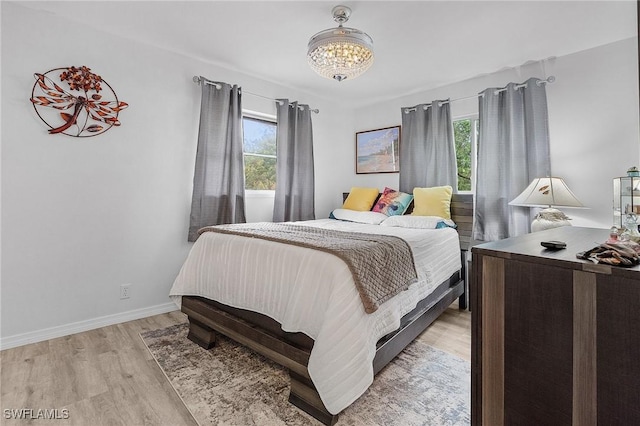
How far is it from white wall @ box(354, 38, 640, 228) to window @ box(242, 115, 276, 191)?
2641 mm

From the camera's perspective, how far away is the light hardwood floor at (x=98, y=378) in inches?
60.2

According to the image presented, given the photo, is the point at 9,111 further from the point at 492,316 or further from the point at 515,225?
the point at 515,225

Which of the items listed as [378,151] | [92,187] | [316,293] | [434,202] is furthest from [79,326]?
[378,151]

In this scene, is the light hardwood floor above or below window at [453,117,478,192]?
below

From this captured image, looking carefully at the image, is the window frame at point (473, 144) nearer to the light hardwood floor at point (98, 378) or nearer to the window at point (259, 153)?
the light hardwood floor at point (98, 378)

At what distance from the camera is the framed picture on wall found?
157 inches

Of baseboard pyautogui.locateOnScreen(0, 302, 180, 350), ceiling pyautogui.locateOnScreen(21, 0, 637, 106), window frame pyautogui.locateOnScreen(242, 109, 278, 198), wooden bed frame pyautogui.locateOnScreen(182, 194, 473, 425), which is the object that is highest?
ceiling pyautogui.locateOnScreen(21, 0, 637, 106)

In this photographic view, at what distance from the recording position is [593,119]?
8.73ft

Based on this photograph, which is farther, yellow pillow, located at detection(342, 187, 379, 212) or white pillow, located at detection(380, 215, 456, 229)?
yellow pillow, located at detection(342, 187, 379, 212)

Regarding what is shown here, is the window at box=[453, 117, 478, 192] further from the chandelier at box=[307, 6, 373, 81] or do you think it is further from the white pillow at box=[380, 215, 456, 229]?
the chandelier at box=[307, 6, 373, 81]

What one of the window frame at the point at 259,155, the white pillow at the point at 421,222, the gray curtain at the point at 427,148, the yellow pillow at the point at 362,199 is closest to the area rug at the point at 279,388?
the white pillow at the point at 421,222

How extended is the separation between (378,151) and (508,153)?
160 centimetres

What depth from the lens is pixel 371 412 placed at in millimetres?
1552

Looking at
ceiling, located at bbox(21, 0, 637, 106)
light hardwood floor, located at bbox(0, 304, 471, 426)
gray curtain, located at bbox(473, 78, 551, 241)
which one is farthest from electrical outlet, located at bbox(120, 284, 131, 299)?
gray curtain, located at bbox(473, 78, 551, 241)
